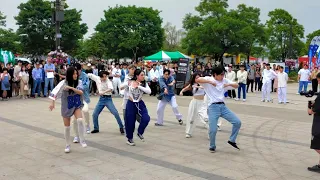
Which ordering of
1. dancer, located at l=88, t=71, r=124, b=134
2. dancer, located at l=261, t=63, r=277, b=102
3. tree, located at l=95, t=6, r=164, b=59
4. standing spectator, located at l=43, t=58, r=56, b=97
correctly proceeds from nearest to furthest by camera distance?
1. dancer, located at l=88, t=71, r=124, b=134
2. dancer, located at l=261, t=63, r=277, b=102
3. standing spectator, located at l=43, t=58, r=56, b=97
4. tree, located at l=95, t=6, r=164, b=59

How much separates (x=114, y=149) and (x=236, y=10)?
43.0 m

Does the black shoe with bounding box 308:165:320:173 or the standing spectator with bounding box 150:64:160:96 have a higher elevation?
the standing spectator with bounding box 150:64:160:96

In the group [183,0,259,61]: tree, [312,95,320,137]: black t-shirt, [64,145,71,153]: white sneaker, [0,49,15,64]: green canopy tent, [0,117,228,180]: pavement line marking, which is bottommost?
[0,117,228,180]: pavement line marking

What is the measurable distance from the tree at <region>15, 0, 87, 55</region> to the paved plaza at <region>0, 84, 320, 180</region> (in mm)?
35542

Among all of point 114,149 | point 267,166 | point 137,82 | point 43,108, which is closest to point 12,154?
point 114,149

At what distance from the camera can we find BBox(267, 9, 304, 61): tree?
4766 cm

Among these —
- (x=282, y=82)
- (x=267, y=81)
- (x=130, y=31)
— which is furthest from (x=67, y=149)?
(x=130, y=31)

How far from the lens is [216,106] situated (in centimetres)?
646

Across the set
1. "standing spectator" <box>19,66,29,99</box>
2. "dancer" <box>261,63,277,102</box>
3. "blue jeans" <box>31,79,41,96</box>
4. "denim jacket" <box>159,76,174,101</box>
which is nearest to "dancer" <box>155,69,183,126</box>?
"denim jacket" <box>159,76,174,101</box>

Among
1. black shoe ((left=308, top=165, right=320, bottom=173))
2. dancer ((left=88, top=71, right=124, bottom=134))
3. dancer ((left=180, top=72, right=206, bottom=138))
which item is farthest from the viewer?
dancer ((left=88, top=71, right=124, bottom=134))

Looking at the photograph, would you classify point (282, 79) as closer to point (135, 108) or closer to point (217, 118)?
point (217, 118)

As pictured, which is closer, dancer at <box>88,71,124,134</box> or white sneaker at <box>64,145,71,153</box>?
white sneaker at <box>64,145,71,153</box>

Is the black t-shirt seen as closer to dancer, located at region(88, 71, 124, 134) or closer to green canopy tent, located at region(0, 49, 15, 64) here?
dancer, located at region(88, 71, 124, 134)

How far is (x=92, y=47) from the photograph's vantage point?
43.7 meters
